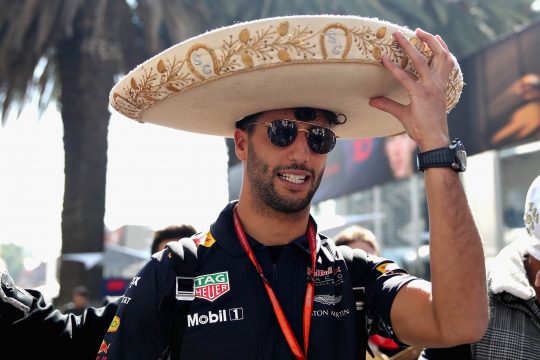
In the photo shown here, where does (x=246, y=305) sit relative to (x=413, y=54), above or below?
below

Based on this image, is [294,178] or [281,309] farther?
[294,178]

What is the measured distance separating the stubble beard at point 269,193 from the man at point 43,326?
2.94 ft

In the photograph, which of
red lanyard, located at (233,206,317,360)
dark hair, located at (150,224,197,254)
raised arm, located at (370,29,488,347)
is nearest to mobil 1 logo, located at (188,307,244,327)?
red lanyard, located at (233,206,317,360)

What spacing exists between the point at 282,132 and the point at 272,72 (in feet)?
1.05

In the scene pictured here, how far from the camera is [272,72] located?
2.25 m

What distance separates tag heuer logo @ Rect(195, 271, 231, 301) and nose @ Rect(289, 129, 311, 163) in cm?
48

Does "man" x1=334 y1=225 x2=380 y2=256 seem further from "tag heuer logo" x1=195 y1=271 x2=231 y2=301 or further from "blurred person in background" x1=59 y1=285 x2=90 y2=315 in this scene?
"blurred person in background" x1=59 y1=285 x2=90 y2=315

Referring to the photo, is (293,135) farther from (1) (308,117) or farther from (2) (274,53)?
(2) (274,53)

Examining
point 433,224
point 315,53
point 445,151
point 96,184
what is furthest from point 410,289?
point 96,184

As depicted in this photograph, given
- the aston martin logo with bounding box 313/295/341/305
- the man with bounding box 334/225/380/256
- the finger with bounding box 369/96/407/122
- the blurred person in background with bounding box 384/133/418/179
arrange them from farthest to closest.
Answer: the blurred person in background with bounding box 384/133/418/179 → the man with bounding box 334/225/380/256 → the aston martin logo with bounding box 313/295/341/305 → the finger with bounding box 369/96/407/122

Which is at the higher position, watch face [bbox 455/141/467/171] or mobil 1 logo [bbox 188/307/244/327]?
watch face [bbox 455/141/467/171]

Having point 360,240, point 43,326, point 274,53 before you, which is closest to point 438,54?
point 274,53

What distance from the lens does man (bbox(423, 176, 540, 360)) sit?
2.71m

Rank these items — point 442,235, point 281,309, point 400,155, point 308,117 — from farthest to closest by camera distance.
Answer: point 400,155 < point 308,117 < point 281,309 < point 442,235
